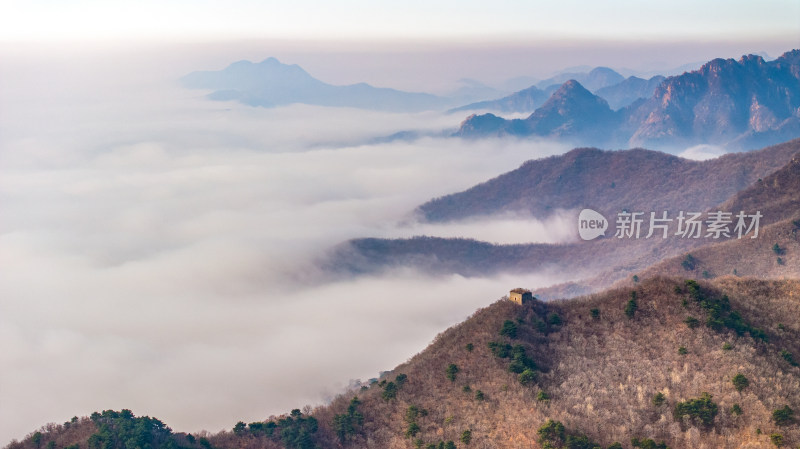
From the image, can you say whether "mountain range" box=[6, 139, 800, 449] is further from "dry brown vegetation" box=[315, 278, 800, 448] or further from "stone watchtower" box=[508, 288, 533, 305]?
"stone watchtower" box=[508, 288, 533, 305]

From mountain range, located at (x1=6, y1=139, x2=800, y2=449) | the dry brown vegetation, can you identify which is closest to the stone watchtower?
mountain range, located at (x1=6, y1=139, x2=800, y2=449)

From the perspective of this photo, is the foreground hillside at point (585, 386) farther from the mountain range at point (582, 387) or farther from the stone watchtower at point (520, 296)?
the stone watchtower at point (520, 296)

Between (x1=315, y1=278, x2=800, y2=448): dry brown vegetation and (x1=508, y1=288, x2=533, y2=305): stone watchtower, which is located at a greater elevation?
(x1=508, y1=288, x2=533, y2=305): stone watchtower

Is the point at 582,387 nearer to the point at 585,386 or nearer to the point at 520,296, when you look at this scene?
the point at 585,386

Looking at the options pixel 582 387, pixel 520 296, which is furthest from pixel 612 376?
pixel 520 296

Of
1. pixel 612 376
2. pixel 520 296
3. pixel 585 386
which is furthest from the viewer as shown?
pixel 520 296

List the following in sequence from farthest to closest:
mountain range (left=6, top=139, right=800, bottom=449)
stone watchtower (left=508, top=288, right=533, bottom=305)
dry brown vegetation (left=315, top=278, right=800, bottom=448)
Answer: stone watchtower (left=508, top=288, right=533, bottom=305) → dry brown vegetation (left=315, top=278, right=800, bottom=448) → mountain range (left=6, top=139, right=800, bottom=449)

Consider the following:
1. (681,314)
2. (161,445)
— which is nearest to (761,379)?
(681,314)

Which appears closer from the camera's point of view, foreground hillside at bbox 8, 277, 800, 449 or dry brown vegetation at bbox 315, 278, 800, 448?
foreground hillside at bbox 8, 277, 800, 449
